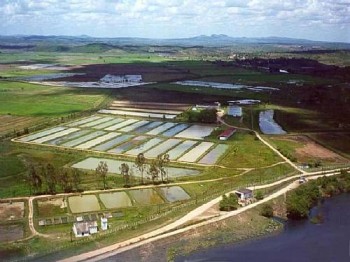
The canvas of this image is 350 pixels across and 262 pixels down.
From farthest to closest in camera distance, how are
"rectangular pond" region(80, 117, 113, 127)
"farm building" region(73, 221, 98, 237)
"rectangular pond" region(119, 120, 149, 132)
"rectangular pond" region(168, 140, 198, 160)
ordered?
1. "rectangular pond" region(80, 117, 113, 127)
2. "rectangular pond" region(119, 120, 149, 132)
3. "rectangular pond" region(168, 140, 198, 160)
4. "farm building" region(73, 221, 98, 237)

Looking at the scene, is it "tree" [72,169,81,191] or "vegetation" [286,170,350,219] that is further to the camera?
→ "tree" [72,169,81,191]

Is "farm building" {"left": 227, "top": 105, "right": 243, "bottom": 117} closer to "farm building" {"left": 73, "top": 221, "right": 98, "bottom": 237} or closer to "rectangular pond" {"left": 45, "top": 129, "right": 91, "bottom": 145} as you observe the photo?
"rectangular pond" {"left": 45, "top": 129, "right": 91, "bottom": 145}

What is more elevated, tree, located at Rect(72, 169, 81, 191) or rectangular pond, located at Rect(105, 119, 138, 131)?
rectangular pond, located at Rect(105, 119, 138, 131)

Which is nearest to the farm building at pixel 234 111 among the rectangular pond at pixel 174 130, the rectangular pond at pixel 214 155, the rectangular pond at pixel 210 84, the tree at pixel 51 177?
the rectangular pond at pixel 174 130

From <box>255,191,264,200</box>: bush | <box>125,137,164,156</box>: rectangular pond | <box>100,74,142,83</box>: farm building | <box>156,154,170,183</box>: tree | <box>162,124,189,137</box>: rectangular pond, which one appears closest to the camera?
<box>255,191,264,200</box>: bush

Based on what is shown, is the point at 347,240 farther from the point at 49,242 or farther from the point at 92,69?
the point at 92,69

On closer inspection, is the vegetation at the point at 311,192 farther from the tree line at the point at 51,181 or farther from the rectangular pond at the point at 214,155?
the tree line at the point at 51,181

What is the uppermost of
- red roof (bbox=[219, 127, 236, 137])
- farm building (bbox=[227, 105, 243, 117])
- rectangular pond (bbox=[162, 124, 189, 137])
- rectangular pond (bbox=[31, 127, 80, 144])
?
farm building (bbox=[227, 105, 243, 117])

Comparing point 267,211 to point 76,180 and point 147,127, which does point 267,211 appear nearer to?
point 76,180

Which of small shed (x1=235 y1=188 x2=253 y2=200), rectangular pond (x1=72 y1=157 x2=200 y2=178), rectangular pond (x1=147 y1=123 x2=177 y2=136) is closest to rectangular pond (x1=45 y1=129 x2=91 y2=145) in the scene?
rectangular pond (x1=147 y1=123 x2=177 y2=136)
